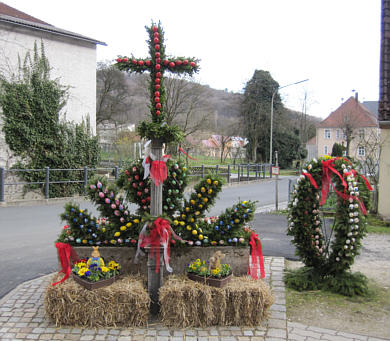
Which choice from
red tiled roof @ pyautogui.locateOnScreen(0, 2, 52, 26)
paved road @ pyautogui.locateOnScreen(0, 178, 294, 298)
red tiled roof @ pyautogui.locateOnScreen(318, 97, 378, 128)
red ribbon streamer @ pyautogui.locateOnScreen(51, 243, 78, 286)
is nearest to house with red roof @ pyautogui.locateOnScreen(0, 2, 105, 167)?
red tiled roof @ pyautogui.locateOnScreen(0, 2, 52, 26)

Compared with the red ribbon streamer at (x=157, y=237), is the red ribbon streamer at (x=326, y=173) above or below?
above

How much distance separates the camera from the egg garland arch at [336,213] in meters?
5.49

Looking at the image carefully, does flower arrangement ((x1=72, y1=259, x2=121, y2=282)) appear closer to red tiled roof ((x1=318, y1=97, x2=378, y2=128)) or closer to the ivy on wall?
the ivy on wall

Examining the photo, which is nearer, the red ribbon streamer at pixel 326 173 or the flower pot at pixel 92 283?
the flower pot at pixel 92 283

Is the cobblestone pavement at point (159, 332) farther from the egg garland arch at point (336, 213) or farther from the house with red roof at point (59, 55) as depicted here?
the house with red roof at point (59, 55)

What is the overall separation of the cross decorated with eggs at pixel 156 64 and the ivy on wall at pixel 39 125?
42.6 feet

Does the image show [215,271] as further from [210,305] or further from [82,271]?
[82,271]

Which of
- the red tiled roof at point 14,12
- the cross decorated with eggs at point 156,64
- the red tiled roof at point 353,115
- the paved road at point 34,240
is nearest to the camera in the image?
the cross decorated with eggs at point 156,64

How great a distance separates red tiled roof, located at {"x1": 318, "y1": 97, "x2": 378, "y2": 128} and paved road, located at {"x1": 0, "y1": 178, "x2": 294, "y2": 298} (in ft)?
106

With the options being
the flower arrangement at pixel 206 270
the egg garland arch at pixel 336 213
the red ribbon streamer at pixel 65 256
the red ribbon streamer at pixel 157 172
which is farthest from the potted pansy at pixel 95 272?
the egg garland arch at pixel 336 213

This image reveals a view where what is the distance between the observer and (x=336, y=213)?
5668mm

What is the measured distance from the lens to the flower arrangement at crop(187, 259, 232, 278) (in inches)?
185

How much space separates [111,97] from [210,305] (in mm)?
36302

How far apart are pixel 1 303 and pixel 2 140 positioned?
12616 mm
